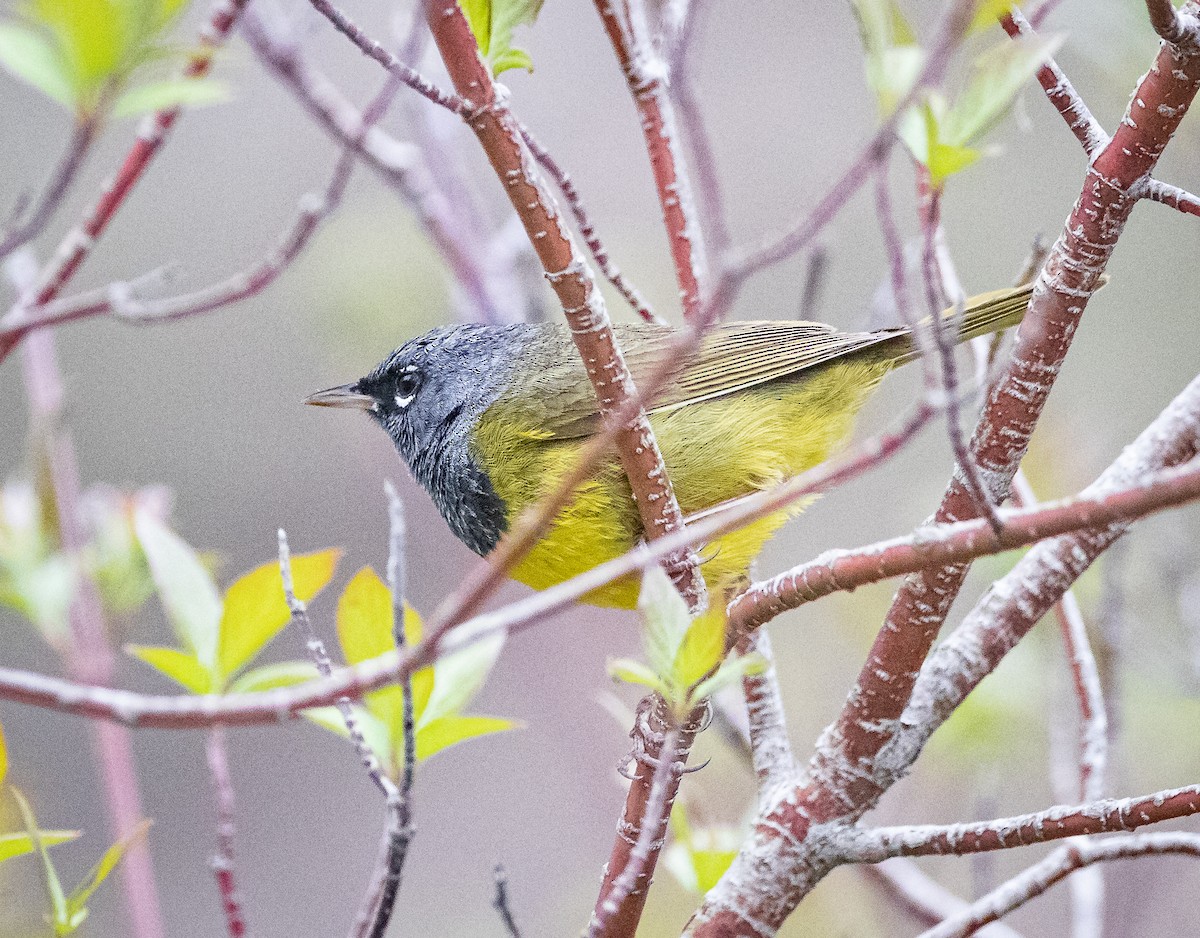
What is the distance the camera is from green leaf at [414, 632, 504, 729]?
4.01ft

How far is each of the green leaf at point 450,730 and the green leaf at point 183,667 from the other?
0.23 metres

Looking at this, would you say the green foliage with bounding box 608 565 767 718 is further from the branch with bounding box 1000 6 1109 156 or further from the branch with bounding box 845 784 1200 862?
the branch with bounding box 1000 6 1109 156

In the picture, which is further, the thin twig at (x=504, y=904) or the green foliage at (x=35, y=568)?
the green foliage at (x=35, y=568)

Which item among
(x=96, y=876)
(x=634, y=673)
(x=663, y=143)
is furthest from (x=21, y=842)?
(x=663, y=143)

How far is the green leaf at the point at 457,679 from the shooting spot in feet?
4.01

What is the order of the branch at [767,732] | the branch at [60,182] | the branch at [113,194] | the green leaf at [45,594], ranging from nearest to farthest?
the branch at [60,182] < the branch at [113,194] < the green leaf at [45,594] < the branch at [767,732]

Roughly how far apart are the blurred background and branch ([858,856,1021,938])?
0.84 metres

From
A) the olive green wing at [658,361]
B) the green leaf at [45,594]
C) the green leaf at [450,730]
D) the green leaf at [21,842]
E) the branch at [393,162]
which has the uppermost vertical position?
the branch at [393,162]

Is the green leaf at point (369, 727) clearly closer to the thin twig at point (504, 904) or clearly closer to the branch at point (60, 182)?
the thin twig at point (504, 904)

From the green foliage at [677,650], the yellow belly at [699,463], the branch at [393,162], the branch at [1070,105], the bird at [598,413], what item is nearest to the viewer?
the green foliage at [677,650]

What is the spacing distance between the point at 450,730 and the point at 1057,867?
0.76 meters

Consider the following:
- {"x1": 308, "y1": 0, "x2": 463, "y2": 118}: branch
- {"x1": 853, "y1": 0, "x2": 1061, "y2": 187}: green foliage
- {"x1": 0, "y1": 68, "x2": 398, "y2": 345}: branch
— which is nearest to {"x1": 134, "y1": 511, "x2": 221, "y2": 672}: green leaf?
{"x1": 0, "y1": 68, "x2": 398, "y2": 345}: branch

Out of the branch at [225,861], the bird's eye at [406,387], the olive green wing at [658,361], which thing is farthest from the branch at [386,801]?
the bird's eye at [406,387]

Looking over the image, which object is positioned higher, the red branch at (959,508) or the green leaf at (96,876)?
the red branch at (959,508)
